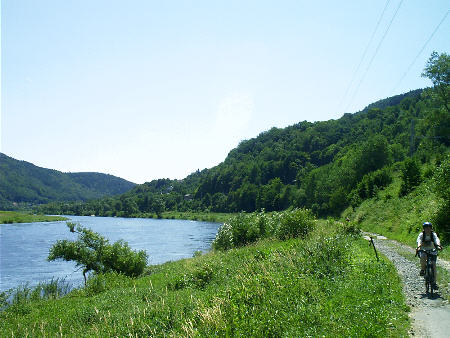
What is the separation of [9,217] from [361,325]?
450 feet

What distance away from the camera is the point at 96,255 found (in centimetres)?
3228

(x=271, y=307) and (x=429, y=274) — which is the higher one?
(x=429, y=274)

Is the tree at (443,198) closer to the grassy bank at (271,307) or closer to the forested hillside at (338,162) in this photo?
the forested hillside at (338,162)

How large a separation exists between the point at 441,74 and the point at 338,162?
42.3 m

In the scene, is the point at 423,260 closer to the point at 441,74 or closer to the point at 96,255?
the point at 96,255

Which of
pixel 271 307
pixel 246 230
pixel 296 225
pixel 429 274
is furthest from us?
pixel 246 230

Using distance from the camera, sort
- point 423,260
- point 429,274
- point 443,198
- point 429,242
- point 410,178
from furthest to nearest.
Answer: point 410,178, point 443,198, point 429,242, point 423,260, point 429,274

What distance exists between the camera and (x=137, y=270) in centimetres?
3231

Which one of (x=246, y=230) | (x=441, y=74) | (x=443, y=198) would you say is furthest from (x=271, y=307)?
(x=441, y=74)

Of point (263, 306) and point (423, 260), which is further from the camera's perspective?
point (423, 260)

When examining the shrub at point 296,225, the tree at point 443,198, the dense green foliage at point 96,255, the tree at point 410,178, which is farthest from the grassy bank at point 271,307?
the tree at point 410,178

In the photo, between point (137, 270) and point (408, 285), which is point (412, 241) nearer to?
point (408, 285)

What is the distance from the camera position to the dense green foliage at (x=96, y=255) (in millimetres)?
31656

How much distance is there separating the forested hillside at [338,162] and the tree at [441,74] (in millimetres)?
136
